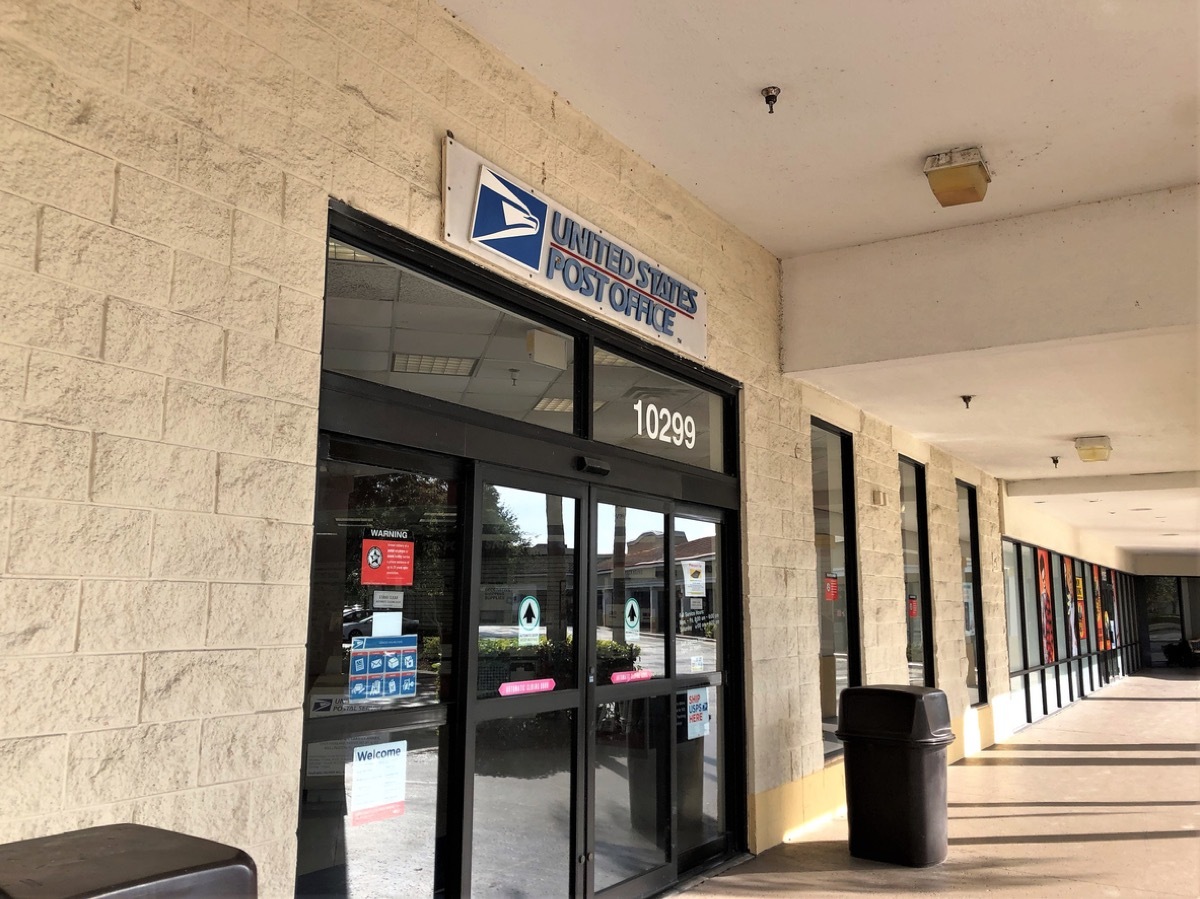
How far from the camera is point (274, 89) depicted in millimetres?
2793

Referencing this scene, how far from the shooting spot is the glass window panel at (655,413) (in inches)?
171

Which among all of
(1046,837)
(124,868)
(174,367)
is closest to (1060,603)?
(1046,837)

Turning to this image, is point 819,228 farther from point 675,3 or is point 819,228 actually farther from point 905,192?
point 675,3

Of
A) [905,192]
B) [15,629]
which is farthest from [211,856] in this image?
[905,192]

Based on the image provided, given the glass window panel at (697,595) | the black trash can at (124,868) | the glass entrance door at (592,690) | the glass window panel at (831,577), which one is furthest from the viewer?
A: the glass window panel at (831,577)

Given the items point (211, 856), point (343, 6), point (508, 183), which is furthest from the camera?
point (508, 183)

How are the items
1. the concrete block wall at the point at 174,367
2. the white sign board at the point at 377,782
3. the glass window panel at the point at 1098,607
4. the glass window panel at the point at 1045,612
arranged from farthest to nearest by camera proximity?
the glass window panel at the point at 1098,607, the glass window panel at the point at 1045,612, the white sign board at the point at 377,782, the concrete block wall at the point at 174,367

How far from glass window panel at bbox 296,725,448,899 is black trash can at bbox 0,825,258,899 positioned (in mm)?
1230

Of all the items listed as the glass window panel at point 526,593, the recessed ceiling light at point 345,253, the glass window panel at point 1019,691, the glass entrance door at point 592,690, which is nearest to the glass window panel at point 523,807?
the glass entrance door at point 592,690

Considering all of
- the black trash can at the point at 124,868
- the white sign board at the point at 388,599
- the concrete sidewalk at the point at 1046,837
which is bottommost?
the concrete sidewalk at the point at 1046,837

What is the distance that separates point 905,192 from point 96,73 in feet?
12.7

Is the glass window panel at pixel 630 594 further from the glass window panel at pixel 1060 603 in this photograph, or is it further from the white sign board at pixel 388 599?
the glass window panel at pixel 1060 603

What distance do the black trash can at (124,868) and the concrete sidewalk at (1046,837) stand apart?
339cm

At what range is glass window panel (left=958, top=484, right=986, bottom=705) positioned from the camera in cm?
938
